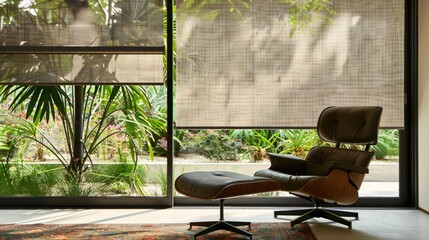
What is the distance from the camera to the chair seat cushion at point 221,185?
375 centimetres

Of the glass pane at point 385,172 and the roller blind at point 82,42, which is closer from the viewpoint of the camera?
the roller blind at point 82,42

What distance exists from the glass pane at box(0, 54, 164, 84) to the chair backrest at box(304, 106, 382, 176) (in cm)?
154

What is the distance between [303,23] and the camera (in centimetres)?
529

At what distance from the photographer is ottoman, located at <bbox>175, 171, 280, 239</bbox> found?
3.75m

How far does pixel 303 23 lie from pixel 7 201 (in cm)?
317

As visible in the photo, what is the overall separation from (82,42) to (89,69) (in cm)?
25

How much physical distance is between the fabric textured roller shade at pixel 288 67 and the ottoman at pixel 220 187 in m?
1.20

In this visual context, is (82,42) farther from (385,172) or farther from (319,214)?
(385,172)

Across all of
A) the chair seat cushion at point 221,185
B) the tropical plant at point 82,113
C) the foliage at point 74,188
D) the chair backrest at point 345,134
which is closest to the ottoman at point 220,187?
the chair seat cushion at point 221,185

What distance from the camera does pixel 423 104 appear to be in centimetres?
513

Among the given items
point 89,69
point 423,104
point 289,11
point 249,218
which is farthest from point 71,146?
point 423,104

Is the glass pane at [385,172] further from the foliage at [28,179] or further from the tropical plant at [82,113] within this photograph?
the foliage at [28,179]

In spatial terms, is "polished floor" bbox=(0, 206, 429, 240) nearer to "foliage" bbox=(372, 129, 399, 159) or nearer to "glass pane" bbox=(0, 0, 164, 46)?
"foliage" bbox=(372, 129, 399, 159)

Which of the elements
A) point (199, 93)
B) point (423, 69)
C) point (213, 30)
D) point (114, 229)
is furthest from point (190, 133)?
point (423, 69)
